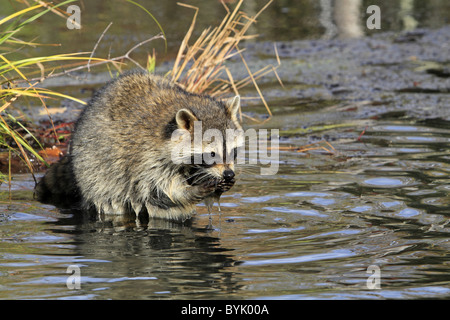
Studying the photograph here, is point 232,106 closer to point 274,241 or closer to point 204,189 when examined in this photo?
point 204,189

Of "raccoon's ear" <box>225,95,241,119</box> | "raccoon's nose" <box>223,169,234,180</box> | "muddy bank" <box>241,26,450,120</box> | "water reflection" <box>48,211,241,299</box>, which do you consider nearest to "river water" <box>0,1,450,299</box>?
"water reflection" <box>48,211,241,299</box>

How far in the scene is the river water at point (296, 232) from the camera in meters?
4.68

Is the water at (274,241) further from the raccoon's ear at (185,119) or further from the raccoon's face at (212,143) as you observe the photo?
the raccoon's ear at (185,119)

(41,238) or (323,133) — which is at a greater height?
(323,133)

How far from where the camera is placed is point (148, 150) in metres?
6.30

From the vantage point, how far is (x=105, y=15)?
50.9ft

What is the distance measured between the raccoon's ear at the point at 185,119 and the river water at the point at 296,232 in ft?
2.88

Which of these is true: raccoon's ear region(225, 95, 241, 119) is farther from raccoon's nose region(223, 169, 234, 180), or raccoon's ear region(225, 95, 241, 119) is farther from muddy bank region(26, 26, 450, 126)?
muddy bank region(26, 26, 450, 126)

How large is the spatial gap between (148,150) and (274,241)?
1448 mm
